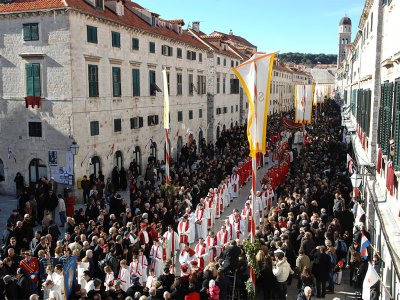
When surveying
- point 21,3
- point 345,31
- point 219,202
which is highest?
point 345,31

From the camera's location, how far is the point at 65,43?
72.5 feet

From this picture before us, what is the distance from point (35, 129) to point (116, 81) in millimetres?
5793

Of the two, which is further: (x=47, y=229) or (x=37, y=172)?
(x=37, y=172)

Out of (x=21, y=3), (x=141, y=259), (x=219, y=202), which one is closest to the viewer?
(x=141, y=259)

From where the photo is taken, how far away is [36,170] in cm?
2353

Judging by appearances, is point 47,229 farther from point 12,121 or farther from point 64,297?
point 12,121

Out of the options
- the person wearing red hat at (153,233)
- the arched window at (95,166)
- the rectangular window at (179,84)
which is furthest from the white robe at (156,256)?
the rectangular window at (179,84)

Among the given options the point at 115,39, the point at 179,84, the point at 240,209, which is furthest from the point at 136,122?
the point at 240,209

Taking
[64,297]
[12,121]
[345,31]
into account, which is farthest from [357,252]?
[345,31]

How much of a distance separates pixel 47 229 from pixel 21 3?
13.7m

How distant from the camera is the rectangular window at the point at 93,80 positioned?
23.8m

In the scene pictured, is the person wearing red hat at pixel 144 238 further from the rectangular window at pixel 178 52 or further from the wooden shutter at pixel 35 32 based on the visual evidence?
the rectangular window at pixel 178 52

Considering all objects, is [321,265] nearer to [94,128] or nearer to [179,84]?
[94,128]

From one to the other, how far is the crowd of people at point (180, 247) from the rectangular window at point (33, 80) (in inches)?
195
